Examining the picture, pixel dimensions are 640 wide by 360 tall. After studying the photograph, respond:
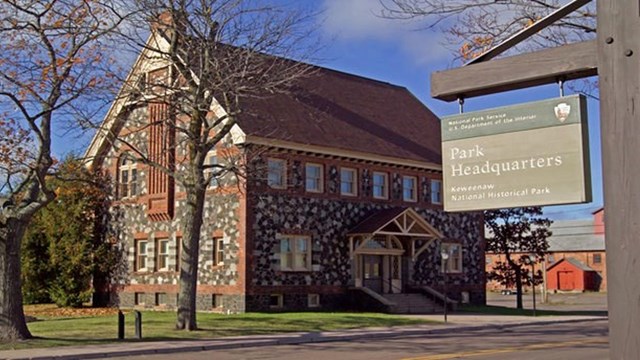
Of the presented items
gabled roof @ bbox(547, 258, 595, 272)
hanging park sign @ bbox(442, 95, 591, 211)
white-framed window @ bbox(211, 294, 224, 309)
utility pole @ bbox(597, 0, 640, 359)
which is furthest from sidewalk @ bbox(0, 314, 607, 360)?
gabled roof @ bbox(547, 258, 595, 272)

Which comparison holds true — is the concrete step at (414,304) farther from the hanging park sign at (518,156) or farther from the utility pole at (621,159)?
the utility pole at (621,159)

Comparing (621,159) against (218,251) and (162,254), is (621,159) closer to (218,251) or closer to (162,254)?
(218,251)

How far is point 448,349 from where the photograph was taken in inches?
798

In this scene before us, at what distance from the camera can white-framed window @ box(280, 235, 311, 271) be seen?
117ft

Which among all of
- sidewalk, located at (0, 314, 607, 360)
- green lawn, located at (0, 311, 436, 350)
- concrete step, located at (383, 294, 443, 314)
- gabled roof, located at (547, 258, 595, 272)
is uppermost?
gabled roof, located at (547, 258, 595, 272)

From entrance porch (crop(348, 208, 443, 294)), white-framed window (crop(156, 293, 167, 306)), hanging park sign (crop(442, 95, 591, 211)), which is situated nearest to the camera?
hanging park sign (crop(442, 95, 591, 211))

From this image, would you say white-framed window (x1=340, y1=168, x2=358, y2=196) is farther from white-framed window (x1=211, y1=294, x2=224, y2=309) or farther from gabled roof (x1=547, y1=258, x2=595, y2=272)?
gabled roof (x1=547, y1=258, x2=595, y2=272)

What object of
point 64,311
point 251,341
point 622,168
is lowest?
point 251,341

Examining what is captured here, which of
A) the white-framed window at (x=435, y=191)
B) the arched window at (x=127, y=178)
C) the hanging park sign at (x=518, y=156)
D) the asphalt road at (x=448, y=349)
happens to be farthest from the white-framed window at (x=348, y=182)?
the hanging park sign at (x=518, y=156)

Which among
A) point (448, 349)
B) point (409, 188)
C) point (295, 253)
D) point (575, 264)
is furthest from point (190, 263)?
point (575, 264)

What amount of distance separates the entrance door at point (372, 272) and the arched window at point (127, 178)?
12.3m

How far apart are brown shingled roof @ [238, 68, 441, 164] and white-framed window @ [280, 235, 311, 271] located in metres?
4.38

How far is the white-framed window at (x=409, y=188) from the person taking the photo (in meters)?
41.8

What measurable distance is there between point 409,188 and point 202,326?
17.6 meters
